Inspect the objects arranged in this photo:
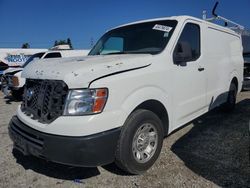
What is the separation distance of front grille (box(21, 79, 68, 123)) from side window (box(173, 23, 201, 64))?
1.79 metres

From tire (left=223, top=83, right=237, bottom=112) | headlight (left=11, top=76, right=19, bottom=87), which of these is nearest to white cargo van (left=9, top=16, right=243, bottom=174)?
tire (left=223, top=83, right=237, bottom=112)

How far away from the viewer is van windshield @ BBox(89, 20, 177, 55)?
4.00 metres

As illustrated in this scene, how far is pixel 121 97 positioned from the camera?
300 centimetres

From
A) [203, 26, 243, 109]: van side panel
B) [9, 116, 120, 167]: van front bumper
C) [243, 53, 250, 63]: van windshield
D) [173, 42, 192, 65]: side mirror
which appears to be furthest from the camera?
[243, 53, 250, 63]: van windshield

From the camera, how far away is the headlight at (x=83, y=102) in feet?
9.22

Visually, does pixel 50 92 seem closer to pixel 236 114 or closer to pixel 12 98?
pixel 236 114

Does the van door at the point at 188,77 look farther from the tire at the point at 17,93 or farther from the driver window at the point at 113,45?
the tire at the point at 17,93

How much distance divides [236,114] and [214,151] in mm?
2739

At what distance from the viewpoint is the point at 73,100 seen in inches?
111

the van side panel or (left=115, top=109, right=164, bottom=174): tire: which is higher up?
the van side panel

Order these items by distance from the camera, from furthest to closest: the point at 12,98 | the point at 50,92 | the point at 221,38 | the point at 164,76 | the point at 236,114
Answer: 1. the point at 12,98
2. the point at 236,114
3. the point at 221,38
4. the point at 164,76
5. the point at 50,92

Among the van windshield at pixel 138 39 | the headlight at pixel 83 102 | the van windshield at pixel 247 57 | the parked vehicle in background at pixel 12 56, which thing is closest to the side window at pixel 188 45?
the van windshield at pixel 138 39

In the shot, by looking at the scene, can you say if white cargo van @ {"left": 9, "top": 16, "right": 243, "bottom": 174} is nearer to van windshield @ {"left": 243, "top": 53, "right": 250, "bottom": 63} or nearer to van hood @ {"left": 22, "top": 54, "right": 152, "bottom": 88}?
van hood @ {"left": 22, "top": 54, "right": 152, "bottom": 88}

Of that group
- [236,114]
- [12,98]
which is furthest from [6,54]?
[236,114]
